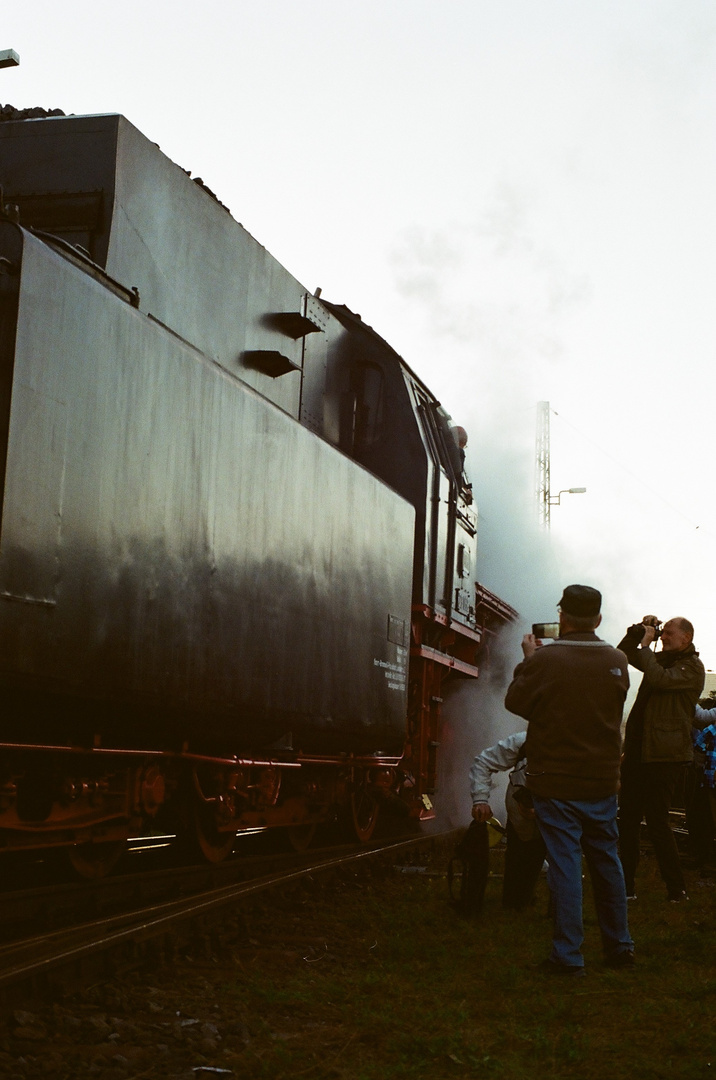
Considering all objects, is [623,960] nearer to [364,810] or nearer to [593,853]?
[593,853]

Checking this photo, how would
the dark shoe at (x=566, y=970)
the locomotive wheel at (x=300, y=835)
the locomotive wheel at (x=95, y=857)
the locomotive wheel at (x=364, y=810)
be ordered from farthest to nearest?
Result: the locomotive wheel at (x=364, y=810), the locomotive wheel at (x=300, y=835), the locomotive wheel at (x=95, y=857), the dark shoe at (x=566, y=970)

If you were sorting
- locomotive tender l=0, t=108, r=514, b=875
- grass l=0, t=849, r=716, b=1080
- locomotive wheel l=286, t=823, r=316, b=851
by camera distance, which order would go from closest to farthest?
1. grass l=0, t=849, r=716, b=1080
2. locomotive tender l=0, t=108, r=514, b=875
3. locomotive wheel l=286, t=823, r=316, b=851

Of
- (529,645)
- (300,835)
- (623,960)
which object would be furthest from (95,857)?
(623,960)

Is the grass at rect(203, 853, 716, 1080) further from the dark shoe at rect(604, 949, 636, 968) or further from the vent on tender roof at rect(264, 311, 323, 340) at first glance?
the vent on tender roof at rect(264, 311, 323, 340)

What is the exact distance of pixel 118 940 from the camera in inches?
192

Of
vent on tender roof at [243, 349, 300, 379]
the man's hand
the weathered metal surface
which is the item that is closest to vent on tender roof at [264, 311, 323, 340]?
vent on tender roof at [243, 349, 300, 379]

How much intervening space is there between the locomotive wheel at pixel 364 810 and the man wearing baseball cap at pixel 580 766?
553 centimetres

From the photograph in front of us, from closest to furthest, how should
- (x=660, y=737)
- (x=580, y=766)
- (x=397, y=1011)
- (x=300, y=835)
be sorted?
(x=397, y=1011)
(x=580, y=766)
(x=660, y=737)
(x=300, y=835)

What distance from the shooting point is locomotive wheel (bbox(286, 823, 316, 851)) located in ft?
32.9

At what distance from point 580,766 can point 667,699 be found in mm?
1954

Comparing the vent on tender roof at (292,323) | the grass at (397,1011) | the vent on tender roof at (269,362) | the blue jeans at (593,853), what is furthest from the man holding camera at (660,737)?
the vent on tender roof at (292,323)

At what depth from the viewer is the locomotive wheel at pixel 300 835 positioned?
10023 mm

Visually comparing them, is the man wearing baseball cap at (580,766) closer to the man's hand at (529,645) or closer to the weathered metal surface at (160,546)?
the man's hand at (529,645)

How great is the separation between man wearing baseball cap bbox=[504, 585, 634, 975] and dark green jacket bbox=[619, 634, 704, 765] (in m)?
1.53
